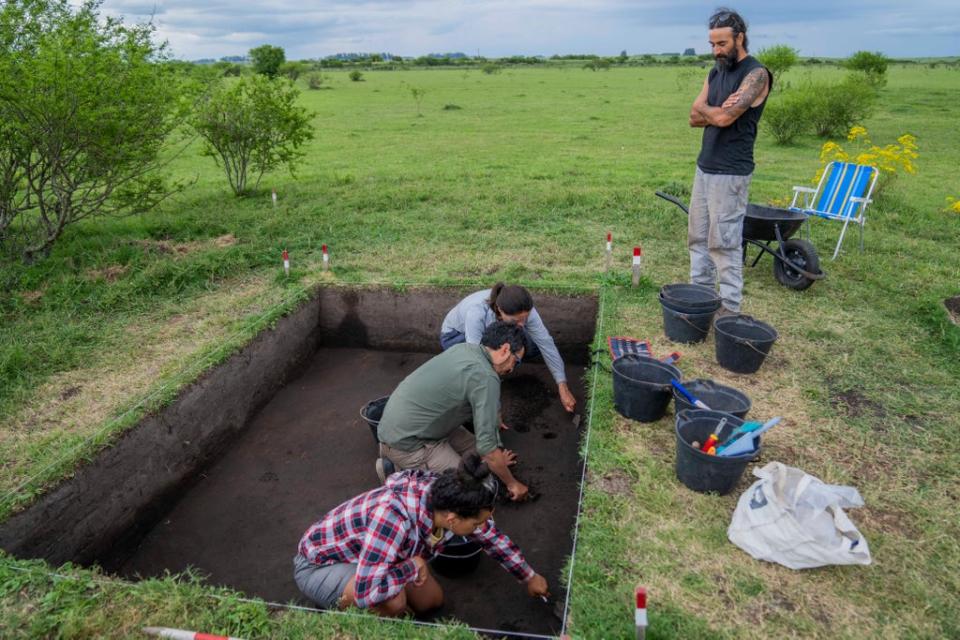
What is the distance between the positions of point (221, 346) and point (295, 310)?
99cm

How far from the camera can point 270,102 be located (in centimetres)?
991

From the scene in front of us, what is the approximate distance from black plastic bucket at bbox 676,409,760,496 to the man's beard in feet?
8.87

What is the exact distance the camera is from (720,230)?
4.99 m

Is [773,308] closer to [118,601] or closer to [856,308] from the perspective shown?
[856,308]

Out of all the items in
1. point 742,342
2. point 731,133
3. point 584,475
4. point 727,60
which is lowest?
point 584,475

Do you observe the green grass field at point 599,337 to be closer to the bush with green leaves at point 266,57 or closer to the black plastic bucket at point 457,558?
the black plastic bucket at point 457,558

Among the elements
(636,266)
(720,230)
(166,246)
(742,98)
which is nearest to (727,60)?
(742,98)

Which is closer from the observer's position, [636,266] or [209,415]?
[209,415]

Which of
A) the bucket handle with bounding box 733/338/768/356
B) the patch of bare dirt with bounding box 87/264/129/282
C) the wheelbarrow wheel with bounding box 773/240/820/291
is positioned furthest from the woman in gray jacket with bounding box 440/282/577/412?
the patch of bare dirt with bounding box 87/264/129/282

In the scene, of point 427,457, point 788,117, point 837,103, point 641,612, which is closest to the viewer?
point 641,612

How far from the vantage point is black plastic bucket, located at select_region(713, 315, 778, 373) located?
440 centimetres

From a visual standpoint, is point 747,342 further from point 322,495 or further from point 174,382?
point 174,382

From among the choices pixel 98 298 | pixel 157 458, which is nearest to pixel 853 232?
pixel 157 458

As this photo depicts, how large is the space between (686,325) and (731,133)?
149 centimetres
